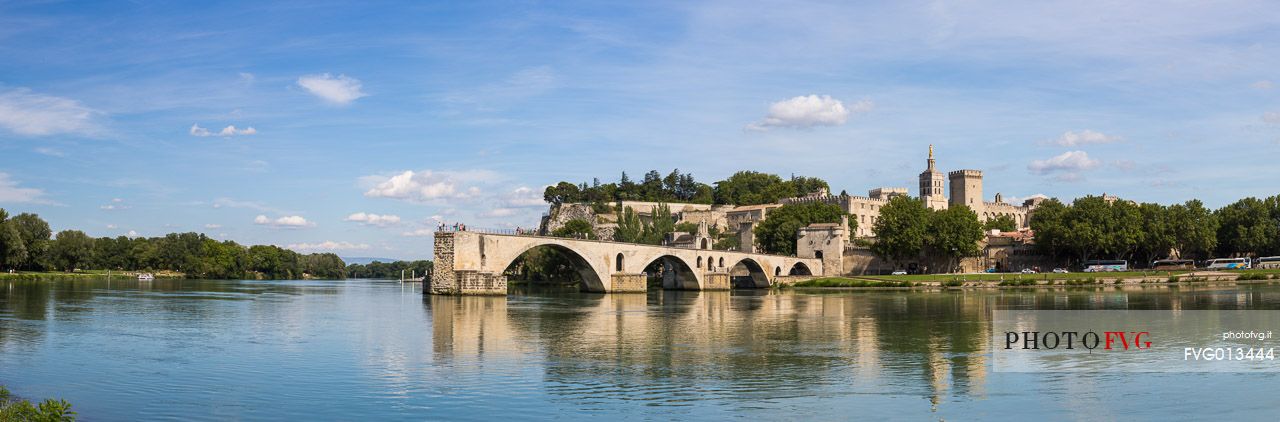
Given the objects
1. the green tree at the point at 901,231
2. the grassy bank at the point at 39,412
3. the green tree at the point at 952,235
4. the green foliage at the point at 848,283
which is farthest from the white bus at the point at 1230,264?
the grassy bank at the point at 39,412

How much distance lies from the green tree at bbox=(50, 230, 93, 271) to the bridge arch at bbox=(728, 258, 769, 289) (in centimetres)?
5369

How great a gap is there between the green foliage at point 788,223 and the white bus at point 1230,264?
30023 millimetres

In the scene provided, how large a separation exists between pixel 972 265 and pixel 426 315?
2406 inches

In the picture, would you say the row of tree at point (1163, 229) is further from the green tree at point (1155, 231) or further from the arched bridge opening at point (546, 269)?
the arched bridge opening at point (546, 269)

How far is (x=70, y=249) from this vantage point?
8606 centimetres

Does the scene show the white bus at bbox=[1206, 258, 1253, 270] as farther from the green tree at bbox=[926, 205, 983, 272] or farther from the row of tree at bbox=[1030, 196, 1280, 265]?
the green tree at bbox=[926, 205, 983, 272]

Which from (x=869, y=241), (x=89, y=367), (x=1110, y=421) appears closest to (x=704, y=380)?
(x=1110, y=421)

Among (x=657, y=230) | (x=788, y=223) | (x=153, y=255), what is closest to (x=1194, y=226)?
(x=788, y=223)

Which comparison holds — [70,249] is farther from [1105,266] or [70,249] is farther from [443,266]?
[1105,266]

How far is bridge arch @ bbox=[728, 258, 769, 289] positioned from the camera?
76500 millimetres

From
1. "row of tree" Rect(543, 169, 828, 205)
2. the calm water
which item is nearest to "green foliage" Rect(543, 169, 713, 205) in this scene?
"row of tree" Rect(543, 169, 828, 205)

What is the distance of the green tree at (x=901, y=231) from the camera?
78.1 m

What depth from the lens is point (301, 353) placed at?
22266 mm

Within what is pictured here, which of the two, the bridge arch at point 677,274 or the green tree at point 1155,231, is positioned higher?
the green tree at point 1155,231
